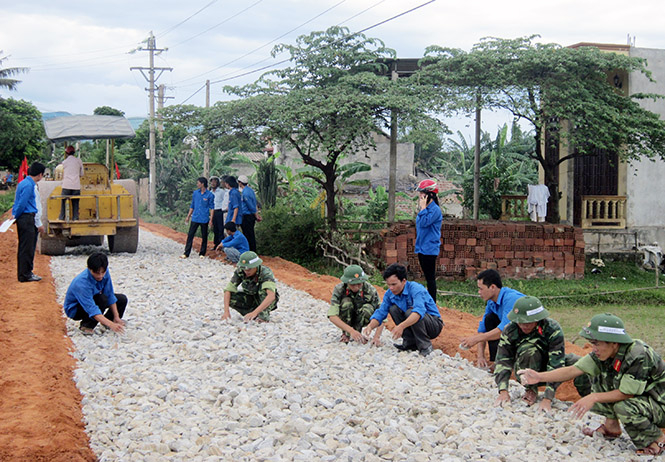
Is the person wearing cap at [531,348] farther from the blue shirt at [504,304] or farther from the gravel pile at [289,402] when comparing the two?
the blue shirt at [504,304]

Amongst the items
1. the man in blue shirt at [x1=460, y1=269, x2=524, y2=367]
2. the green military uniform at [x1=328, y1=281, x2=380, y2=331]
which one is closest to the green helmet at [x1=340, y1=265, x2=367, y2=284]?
the green military uniform at [x1=328, y1=281, x2=380, y2=331]

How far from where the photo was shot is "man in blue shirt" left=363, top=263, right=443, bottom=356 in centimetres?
649

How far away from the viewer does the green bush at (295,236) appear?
50.8 ft

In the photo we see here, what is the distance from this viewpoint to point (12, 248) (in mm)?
15883

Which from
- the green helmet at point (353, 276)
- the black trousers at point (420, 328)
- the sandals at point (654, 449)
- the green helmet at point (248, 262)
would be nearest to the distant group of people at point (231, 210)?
the green helmet at point (248, 262)

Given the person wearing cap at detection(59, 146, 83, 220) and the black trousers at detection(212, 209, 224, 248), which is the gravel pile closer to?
the person wearing cap at detection(59, 146, 83, 220)

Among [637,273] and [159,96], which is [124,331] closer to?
[637,273]

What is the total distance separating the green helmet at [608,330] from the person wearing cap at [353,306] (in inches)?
109

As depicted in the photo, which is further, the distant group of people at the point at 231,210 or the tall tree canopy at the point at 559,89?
the tall tree canopy at the point at 559,89

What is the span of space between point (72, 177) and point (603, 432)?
1097cm

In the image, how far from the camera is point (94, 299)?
6922 mm

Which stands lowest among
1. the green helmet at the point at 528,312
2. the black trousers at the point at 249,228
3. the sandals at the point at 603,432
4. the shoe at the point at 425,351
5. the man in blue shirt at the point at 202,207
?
the sandals at the point at 603,432

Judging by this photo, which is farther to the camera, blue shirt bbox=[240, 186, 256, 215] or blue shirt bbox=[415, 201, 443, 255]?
blue shirt bbox=[240, 186, 256, 215]

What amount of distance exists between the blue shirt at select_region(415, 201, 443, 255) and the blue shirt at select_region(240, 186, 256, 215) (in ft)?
18.3
